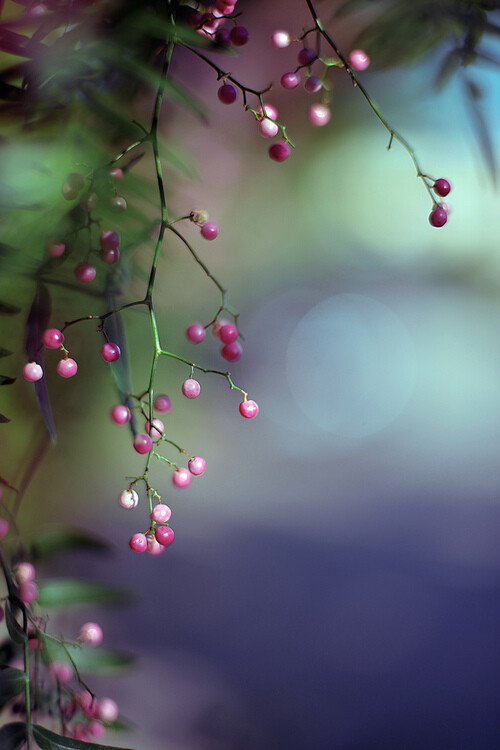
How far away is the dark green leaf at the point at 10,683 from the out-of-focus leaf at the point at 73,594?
0.06 metres

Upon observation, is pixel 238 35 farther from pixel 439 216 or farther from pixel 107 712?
pixel 107 712

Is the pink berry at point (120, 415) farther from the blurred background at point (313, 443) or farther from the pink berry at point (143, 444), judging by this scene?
the blurred background at point (313, 443)

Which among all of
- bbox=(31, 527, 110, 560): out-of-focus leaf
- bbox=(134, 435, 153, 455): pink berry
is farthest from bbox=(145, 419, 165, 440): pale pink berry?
bbox=(31, 527, 110, 560): out-of-focus leaf

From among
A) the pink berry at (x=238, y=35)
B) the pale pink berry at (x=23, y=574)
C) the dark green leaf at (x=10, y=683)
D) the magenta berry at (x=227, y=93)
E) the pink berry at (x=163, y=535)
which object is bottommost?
the dark green leaf at (x=10, y=683)

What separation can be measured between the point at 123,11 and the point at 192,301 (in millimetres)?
320

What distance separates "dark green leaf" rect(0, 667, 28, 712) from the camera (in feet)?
1.08

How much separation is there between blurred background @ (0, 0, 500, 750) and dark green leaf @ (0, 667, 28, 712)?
0.74 feet

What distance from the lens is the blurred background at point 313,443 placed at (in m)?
0.64

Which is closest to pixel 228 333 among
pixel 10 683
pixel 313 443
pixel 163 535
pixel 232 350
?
pixel 232 350

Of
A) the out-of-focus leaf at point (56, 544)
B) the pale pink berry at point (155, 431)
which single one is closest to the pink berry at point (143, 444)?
the pale pink berry at point (155, 431)

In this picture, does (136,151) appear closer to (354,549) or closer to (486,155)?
(486,155)

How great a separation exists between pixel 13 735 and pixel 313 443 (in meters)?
0.62

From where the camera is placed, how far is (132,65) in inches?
14.1

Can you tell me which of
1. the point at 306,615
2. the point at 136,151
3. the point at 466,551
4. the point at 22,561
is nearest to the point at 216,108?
the point at 136,151
